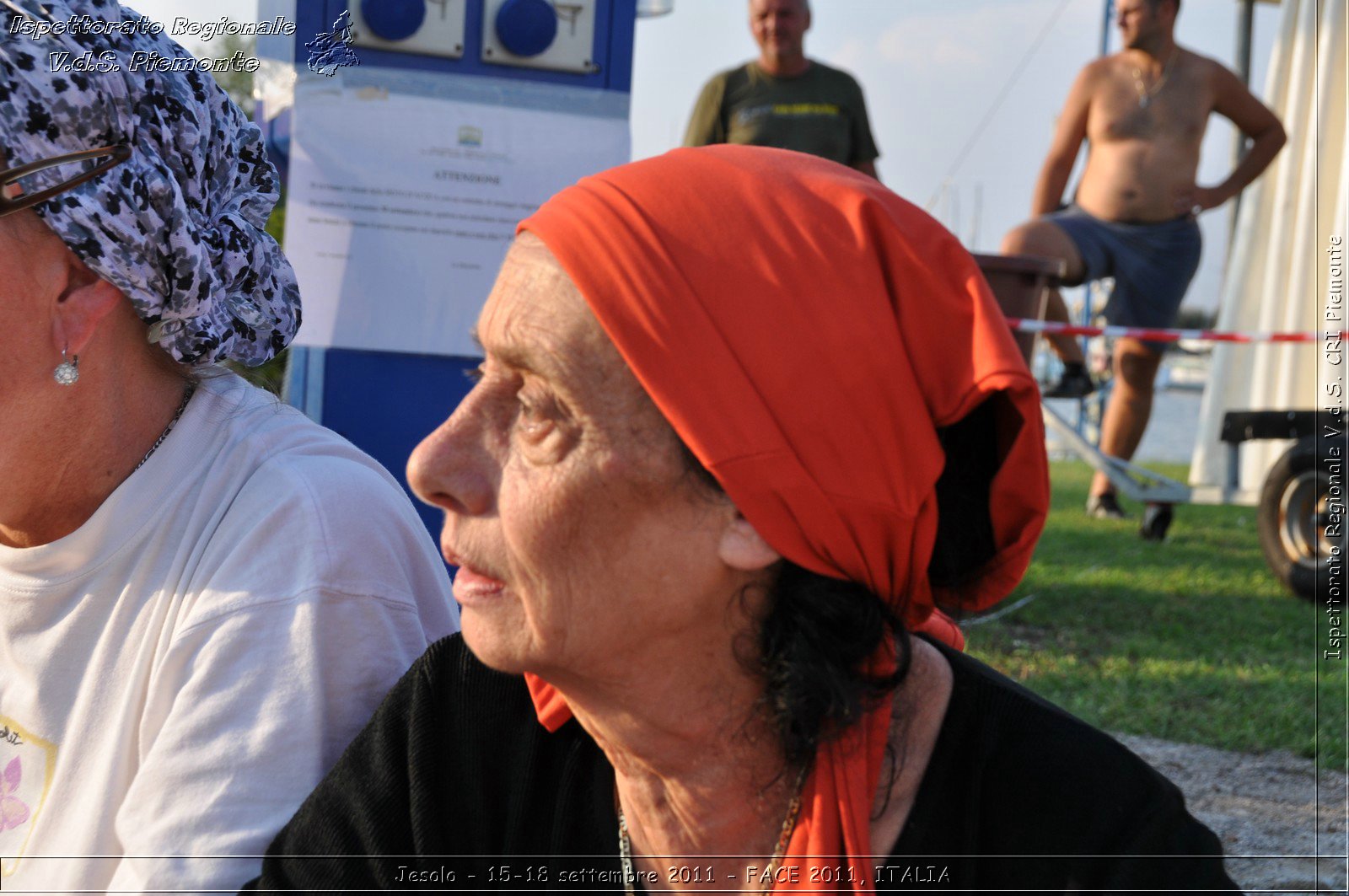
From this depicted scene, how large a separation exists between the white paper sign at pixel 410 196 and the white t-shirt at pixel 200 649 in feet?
5.20

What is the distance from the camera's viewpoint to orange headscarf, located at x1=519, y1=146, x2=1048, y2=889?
125cm

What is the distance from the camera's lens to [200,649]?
5.20 ft

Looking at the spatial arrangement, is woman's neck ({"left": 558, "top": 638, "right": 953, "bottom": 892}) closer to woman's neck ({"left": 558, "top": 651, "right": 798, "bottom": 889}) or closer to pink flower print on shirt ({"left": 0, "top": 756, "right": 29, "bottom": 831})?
woman's neck ({"left": 558, "top": 651, "right": 798, "bottom": 889})

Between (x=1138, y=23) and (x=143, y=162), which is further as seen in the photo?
(x=1138, y=23)

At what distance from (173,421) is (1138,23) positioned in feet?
21.8

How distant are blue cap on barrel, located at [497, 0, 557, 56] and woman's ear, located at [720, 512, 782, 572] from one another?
7.66ft

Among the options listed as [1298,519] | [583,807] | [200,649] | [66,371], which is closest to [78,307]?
[66,371]

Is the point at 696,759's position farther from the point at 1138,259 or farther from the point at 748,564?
the point at 1138,259

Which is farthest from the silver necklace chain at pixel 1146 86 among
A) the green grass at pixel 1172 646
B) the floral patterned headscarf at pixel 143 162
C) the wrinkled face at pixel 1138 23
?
the floral patterned headscarf at pixel 143 162

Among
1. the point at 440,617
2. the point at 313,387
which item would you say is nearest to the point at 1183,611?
the point at 313,387

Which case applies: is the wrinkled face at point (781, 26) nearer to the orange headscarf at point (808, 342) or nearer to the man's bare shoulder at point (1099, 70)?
the man's bare shoulder at point (1099, 70)

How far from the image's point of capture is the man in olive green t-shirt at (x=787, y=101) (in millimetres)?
6359

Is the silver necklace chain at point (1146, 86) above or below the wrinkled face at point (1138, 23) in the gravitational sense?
below

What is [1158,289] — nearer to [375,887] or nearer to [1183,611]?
[1183,611]
